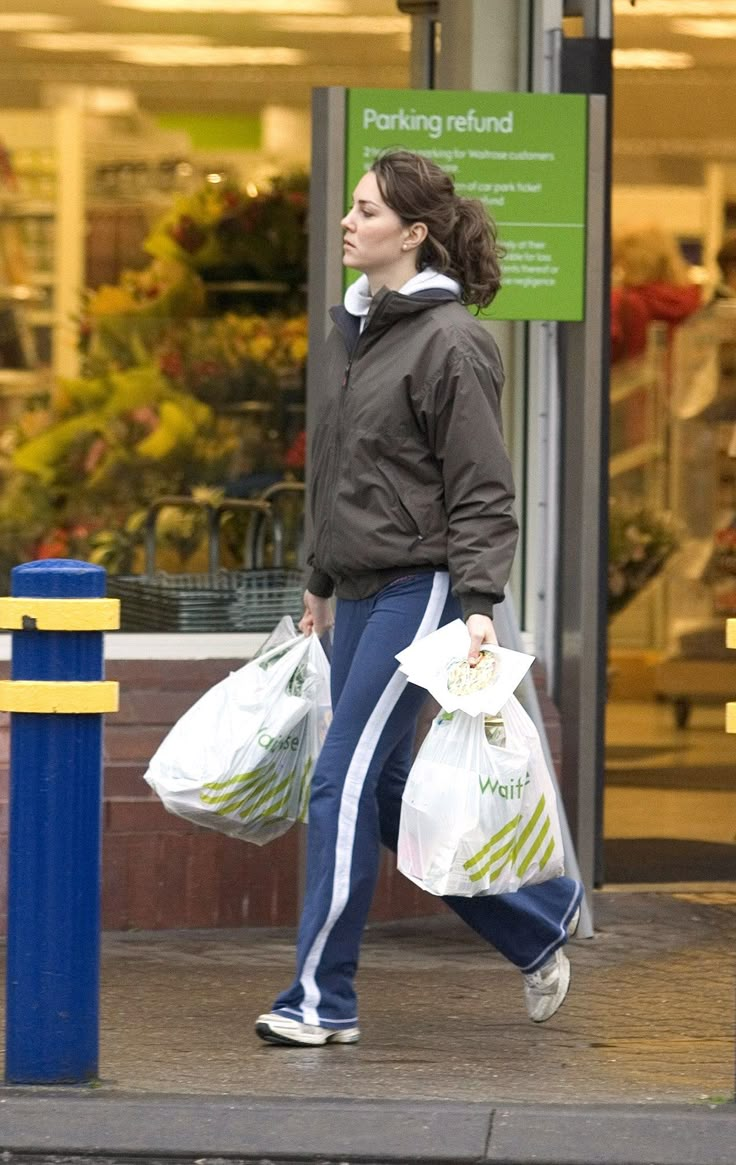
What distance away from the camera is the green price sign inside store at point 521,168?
583cm

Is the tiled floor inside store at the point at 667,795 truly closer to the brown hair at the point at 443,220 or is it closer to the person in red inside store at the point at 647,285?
the person in red inside store at the point at 647,285

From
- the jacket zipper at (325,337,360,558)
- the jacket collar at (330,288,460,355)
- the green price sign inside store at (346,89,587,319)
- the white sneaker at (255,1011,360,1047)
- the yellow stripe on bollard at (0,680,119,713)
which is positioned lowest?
the white sneaker at (255,1011,360,1047)

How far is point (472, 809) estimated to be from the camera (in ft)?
15.2

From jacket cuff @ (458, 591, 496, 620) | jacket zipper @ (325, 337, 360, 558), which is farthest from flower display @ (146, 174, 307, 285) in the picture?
jacket cuff @ (458, 591, 496, 620)

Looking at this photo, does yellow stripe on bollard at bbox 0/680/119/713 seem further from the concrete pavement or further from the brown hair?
the brown hair

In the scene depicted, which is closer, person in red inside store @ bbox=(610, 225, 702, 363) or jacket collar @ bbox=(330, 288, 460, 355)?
jacket collar @ bbox=(330, 288, 460, 355)

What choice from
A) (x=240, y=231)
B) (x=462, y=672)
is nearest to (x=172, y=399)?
(x=240, y=231)

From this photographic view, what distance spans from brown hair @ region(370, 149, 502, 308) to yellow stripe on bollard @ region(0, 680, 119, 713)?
1270 mm

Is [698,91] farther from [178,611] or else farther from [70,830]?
[70,830]

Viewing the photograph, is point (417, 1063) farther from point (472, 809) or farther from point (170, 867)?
point (170, 867)

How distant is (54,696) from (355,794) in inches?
30.6

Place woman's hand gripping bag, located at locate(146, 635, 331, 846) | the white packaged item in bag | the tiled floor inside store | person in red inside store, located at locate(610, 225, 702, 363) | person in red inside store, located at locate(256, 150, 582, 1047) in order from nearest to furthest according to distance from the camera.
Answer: the white packaged item in bag → person in red inside store, located at locate(256, 150, 582, 1047) → woman's hand gripping bag, located at locate(146, 635, 331, 846) → the tiled floor inside store → person in red inside store, located at locate(610, 225, 702, 363)

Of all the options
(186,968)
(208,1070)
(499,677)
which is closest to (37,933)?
(208,1070)

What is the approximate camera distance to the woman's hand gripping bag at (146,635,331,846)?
505 centimetres
